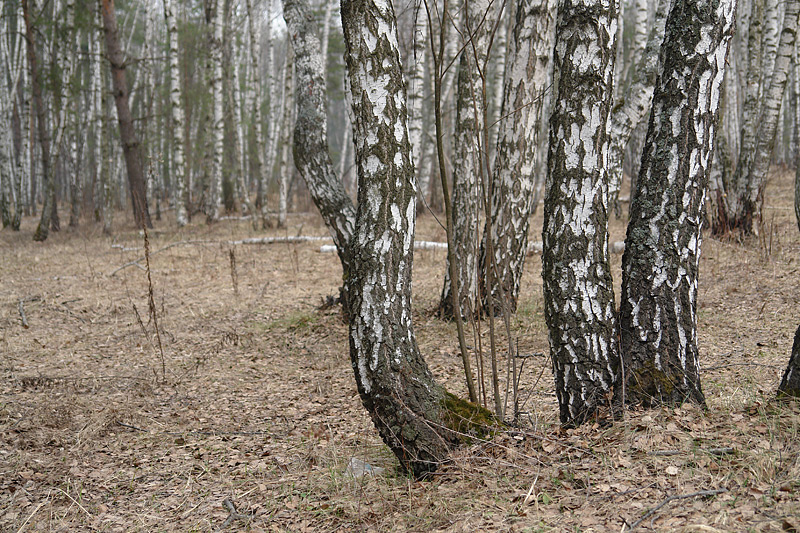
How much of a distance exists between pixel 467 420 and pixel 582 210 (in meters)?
1.23

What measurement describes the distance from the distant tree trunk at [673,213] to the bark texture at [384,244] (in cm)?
111

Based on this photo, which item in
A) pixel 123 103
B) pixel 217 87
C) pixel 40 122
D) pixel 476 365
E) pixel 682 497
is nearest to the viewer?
pixel 682 497

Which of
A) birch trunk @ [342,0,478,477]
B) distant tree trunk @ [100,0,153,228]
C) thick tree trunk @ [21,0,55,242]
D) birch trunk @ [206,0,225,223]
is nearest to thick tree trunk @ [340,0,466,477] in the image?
birch trunk @ [342,0,478,477]

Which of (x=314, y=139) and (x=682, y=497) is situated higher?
(x=314, y=139)

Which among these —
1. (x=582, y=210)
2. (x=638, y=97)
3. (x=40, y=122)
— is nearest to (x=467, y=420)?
(x=582, y=210)

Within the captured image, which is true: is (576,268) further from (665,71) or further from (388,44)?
(388,44)

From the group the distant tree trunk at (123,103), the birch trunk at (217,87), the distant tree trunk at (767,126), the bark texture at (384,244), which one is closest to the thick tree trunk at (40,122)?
the distant tree trunk at (123,103)

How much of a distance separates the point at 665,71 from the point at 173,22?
13.0 m

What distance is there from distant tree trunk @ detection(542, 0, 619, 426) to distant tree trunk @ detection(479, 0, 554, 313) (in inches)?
105

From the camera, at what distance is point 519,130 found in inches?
233

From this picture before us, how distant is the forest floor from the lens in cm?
256

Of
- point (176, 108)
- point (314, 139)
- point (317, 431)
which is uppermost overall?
point (176, 108)

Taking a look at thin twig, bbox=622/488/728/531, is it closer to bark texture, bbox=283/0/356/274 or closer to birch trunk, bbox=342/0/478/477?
birch trunk, bbox=342/0/478/477

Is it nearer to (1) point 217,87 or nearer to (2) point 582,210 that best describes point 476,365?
(2) point 582,210
